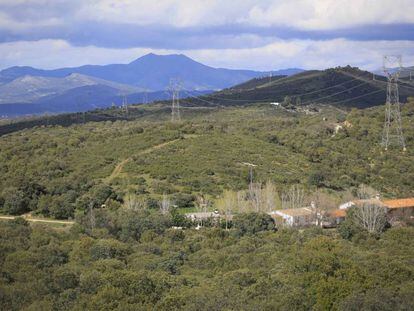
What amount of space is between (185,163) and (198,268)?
22.4 meters

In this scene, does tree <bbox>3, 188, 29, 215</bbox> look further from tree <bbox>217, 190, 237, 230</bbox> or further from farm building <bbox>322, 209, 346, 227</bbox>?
farm building <bbox>322, 209, 346, 227</bbox>

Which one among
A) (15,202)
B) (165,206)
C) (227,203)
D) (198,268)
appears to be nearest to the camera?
(198,268)

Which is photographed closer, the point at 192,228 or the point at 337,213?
the point at 192,228

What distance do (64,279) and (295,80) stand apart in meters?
112

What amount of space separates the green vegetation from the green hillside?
8.69 metres

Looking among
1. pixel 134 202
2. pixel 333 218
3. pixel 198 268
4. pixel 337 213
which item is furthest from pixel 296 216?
pixel 198 268

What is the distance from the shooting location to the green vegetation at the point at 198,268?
17.7 m

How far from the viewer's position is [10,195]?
1613 inches

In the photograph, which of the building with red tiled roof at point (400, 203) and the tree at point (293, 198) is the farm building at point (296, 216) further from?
the building with red tiled roof at point (400, 203)

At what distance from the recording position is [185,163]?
4844 cm

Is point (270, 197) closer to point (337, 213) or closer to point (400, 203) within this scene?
point (337, 213)

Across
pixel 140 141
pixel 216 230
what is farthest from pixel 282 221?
pixel 140 141

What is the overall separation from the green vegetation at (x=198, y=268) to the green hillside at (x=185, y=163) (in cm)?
869

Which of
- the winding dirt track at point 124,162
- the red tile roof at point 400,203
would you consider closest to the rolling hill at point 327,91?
the winding dirt track at point 124,162
